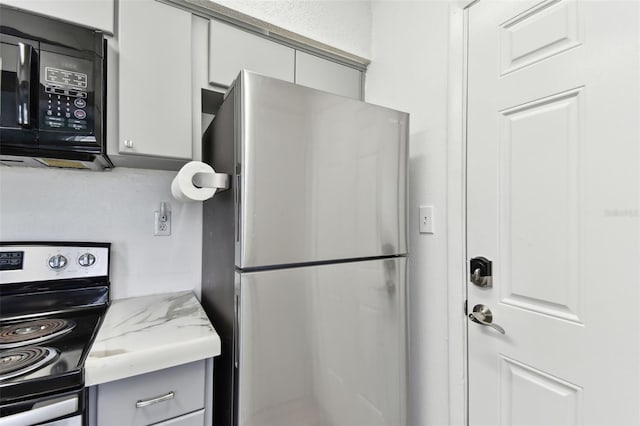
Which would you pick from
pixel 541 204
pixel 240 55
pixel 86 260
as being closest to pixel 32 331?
pixel 86 260

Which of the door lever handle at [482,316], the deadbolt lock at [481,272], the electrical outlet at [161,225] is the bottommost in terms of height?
the door lever handle at [482,316]

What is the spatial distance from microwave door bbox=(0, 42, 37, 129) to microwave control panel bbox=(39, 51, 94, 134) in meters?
0.04

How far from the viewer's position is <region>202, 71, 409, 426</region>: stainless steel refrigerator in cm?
83

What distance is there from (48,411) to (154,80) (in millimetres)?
1053

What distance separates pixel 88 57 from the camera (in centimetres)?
100

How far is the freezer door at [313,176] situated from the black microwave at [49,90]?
0.57m

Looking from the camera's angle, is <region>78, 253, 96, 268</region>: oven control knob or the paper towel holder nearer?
the paper towel holder

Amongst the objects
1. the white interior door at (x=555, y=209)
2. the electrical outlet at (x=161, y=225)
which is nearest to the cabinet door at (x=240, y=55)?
the electrical outlet at (x=161, y=225)

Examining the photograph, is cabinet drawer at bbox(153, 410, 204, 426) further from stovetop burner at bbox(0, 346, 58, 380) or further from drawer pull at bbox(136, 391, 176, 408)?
stovetop burner at bbox(0, 346, 58, 380)

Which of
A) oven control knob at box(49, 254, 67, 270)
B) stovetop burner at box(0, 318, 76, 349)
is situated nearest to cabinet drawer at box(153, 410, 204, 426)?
stovetop burner at box(0, 318, 76, 349)

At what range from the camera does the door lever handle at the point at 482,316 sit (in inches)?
43.1

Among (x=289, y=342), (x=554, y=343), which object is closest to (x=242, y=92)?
(x=289, y=342)

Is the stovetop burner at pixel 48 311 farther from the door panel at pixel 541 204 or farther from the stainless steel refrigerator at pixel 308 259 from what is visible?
the door panel at pixel 541 204

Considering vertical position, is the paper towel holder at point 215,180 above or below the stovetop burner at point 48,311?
above
